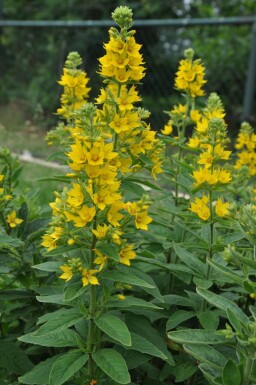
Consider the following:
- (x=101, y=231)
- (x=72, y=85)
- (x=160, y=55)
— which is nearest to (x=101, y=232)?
(x=101, y=231)

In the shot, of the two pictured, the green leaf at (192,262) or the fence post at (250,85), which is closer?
the green leaf at (192,262)

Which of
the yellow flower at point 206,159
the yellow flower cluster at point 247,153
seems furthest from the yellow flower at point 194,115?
the yellow flower at point 206,159

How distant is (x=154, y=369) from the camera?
8.41 ft

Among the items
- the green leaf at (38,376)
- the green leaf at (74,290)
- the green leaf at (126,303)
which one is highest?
the green leaf at (74,290)

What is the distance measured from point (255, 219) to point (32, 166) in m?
5.42

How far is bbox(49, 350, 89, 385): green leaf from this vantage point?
2.04 meters

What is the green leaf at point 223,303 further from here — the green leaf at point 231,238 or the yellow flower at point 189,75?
the yellow flower at point 189,75

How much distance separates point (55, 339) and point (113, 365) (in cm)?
23

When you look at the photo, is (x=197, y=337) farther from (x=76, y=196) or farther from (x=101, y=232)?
(x=76, y=196)

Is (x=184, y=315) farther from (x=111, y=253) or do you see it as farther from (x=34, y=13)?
(x=34, y=13)

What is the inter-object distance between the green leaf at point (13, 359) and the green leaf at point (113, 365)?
48 centimetres

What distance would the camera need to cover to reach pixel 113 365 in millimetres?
2076

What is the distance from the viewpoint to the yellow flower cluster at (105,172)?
2.02 meters

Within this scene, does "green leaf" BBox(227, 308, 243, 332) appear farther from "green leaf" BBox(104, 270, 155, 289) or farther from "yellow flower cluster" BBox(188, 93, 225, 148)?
"yellow flower cluster" BBox(188, 93, 225, 148)
